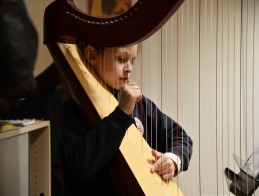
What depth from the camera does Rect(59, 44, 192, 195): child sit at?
2.21 feet

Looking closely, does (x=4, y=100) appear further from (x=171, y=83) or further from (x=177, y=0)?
(x=171, y=83)

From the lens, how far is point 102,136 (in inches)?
26.5

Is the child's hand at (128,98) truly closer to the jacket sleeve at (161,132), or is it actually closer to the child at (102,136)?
the child at (102,136)

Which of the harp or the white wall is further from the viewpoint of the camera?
the white wall

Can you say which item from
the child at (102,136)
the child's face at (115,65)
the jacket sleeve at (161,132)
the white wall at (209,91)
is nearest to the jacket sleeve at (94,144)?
the child at (102,136)

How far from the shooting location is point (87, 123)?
731 millimetres

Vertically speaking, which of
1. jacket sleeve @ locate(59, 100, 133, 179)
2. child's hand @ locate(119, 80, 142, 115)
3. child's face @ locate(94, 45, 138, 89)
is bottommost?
jacket sleeve @ locate(59, 100, 133, 179)

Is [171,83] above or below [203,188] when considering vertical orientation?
above

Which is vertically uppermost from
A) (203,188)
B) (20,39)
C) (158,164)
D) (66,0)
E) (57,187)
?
(66,0)

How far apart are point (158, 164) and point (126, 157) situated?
106 millimetres

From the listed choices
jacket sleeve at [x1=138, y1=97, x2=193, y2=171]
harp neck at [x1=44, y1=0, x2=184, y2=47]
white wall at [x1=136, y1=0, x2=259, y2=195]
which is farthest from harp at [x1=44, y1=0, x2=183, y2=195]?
white wall at [x1=136, y1=0, x2=259, y2=195]

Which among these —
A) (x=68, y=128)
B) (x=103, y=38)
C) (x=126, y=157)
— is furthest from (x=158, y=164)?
(x=103, y=38)

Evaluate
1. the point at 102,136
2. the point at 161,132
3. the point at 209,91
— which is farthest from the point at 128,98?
the point at 209,91

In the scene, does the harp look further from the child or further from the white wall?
the white wall
